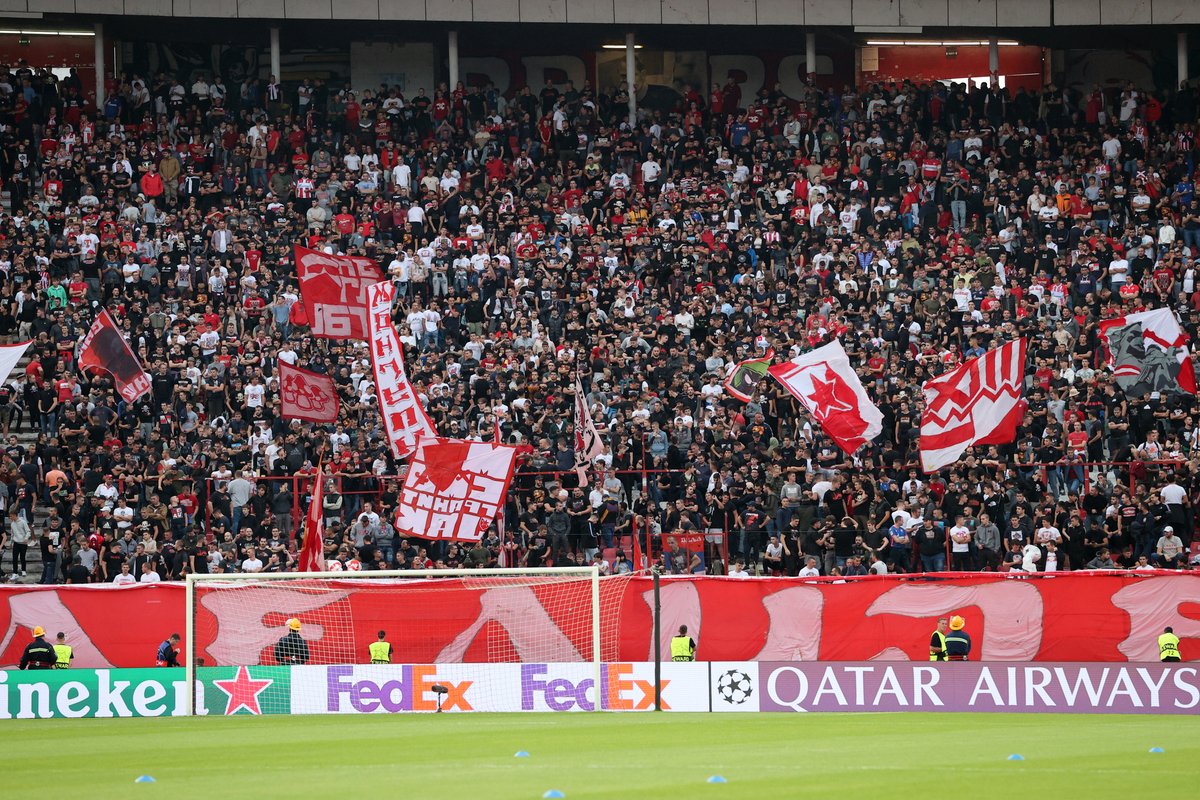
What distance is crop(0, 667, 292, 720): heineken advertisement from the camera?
22906 millimetres

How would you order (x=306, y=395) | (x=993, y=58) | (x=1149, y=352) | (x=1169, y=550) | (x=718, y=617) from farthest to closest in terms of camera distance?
(x=993, y=58) < (x=306, y=395) < (x=1149, y=352) < (x=1169, y=550) < (x=718, y=617)

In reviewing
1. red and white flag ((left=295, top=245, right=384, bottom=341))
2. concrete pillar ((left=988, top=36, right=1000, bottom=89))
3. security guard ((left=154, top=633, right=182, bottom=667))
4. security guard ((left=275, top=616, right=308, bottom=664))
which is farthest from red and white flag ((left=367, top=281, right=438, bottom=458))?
concrete pillar ((left=988, top=36, right=1000, bottom=89))

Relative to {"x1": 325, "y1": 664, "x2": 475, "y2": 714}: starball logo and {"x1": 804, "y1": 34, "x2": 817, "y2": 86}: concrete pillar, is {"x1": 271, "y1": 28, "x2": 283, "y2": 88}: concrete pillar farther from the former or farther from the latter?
{"x1": 325, "y1": 664, "x2": 475, "y2": 714}: starball logo

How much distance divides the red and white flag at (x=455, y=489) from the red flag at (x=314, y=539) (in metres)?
1.43

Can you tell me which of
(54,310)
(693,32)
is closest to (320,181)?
(54,310)

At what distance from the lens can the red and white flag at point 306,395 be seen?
31.0 m

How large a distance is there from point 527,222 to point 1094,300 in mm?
14020

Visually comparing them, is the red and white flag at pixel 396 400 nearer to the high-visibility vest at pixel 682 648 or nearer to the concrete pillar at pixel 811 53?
the high-visibility vest at pixel 682 648

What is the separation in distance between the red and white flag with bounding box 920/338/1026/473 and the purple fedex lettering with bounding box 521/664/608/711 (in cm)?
814

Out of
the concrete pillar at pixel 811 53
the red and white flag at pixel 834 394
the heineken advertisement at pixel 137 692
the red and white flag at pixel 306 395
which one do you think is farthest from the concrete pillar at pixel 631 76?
the heineken advertisement at pixel 137 692

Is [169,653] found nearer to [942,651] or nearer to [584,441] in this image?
[584,441]

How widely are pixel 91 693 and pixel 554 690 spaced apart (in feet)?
22.1

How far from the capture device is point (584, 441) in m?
30.8

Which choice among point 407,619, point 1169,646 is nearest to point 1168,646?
point 1169,646
